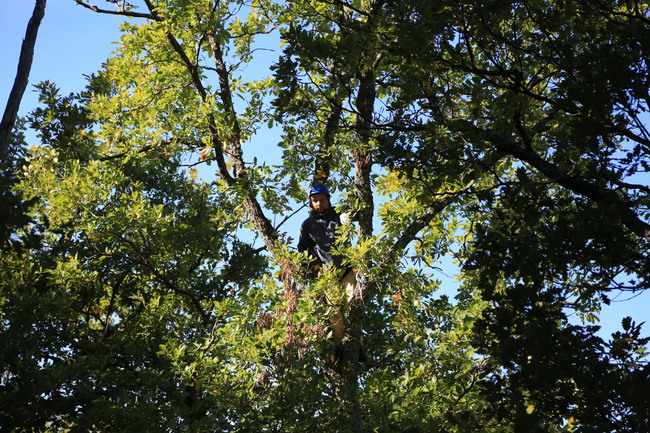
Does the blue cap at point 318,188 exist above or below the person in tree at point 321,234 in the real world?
above

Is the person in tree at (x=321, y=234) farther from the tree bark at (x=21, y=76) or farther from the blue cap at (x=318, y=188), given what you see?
the tree bark at (x=21, y=76)

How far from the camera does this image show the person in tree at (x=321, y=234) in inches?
345

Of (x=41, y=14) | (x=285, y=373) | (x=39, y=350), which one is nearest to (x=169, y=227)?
(x=39, y=350)

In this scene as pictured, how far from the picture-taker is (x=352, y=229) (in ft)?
27.7

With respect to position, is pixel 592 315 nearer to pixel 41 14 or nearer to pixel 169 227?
pixel 169 227

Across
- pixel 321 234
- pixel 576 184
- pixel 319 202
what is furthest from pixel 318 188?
pixel 576 184

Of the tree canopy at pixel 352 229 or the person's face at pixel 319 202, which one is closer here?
the tree canopy at pixel 352 229

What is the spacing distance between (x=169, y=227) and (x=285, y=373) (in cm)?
307

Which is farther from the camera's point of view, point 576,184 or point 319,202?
point 319,202

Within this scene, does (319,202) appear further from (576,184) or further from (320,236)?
(576,184)

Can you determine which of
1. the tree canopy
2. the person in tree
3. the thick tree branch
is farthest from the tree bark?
the person in tree

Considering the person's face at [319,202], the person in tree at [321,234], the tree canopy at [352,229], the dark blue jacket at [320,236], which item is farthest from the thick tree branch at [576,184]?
the person's face at [319,202]

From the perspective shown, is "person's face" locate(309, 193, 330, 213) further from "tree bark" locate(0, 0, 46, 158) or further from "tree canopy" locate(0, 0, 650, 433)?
"tree bark" locate(0, 0, 46, 158)

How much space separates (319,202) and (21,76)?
4182mm
